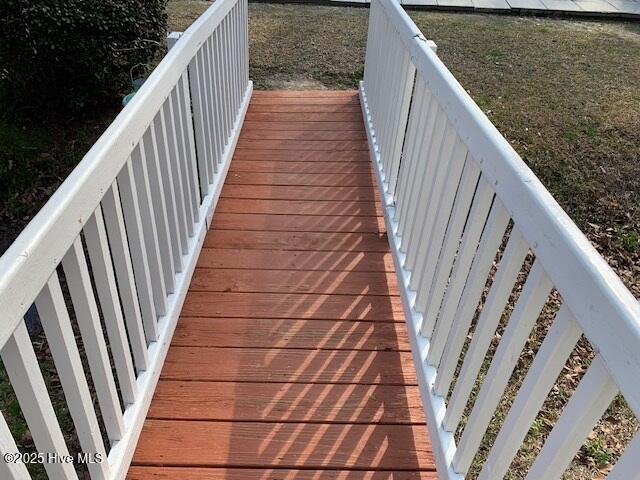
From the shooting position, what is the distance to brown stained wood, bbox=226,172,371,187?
3.26 metres

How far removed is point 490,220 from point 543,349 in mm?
386

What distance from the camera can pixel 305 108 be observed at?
428 cm

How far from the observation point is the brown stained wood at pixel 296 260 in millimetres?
2586

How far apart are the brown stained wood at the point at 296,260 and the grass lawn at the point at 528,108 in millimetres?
868

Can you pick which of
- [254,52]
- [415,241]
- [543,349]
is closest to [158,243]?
[415,241]

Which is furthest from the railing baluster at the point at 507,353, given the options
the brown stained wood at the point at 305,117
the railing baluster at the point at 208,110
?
the brown stained wood at the point at 305,117

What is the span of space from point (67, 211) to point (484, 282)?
970 millimetres

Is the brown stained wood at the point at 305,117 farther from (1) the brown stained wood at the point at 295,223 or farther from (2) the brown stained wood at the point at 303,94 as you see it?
(1) the brown stained wood at the point at 295,223

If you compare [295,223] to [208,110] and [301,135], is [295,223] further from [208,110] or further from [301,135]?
[301,135]

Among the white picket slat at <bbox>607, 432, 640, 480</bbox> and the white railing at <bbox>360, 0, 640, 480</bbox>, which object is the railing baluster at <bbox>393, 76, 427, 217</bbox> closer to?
the white railing at <bbox>360, 0, 640, 480</bbox>

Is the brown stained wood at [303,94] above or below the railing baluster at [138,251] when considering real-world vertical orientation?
below

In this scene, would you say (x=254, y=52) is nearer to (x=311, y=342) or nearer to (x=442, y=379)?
(x=311, y=342)

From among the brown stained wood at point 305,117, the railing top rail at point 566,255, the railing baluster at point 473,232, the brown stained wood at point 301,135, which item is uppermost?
the railing top rail at point 566,255

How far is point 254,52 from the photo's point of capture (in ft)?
18.7
